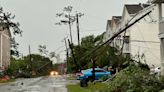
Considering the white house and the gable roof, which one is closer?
the white house

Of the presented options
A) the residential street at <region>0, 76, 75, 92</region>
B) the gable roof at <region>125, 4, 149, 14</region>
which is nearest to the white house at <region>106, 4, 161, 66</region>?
the gable roof at <region>125, 4, 149, 14</region>

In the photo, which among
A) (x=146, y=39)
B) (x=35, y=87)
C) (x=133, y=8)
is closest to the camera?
(x=35, y=87)

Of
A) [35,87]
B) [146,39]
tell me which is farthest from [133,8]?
[35,87]

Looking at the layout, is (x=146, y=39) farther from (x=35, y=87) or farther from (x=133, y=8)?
(x=35, y=87)

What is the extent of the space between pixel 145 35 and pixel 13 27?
2313 cm

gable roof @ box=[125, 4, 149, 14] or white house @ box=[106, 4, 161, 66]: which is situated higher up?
gable roof @ box=[125, 4, 149, 14]

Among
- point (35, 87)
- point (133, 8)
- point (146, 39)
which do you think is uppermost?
point (133, 8)

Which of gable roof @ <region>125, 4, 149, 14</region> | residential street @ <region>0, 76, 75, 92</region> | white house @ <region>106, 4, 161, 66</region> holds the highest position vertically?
gable roof @ <region>125, 4, 149, 14</region>

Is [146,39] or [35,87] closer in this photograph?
[35,87]

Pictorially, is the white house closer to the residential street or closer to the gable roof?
the gable roof

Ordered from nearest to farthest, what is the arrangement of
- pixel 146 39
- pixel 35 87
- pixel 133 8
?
pixel 35 87, pixel 146 39, pixel 133 8

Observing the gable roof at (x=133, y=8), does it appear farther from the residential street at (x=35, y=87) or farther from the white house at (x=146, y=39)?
the residential street at (x=35, y=87)

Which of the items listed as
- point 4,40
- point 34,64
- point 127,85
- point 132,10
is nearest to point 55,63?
point 34,64

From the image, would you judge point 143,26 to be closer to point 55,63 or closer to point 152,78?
point 152,78
